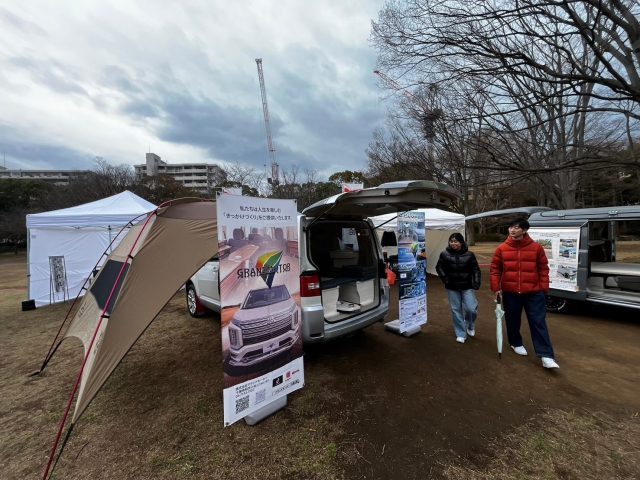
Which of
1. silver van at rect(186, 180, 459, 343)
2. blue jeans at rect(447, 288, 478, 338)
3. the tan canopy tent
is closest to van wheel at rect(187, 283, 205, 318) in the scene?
silver van at rect(186, 180, 459, 343)

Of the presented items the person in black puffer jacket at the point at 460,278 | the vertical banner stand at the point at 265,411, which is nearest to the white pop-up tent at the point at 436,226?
the person in black puffer jacket at the point at 460,278

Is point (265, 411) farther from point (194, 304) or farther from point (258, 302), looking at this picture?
point (194, 304)

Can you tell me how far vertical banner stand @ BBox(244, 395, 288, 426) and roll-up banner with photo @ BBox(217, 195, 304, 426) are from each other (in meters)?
0.13

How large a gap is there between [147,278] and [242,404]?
4.61ft

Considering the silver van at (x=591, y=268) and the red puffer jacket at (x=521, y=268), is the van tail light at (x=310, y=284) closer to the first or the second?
the red puffer jacket at (x=521, y=268)

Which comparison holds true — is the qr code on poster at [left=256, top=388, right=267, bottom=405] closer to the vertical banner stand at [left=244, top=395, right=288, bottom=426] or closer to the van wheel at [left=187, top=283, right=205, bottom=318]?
the vertical banner stand at [left=244, top=395, right=288, bottom=426]

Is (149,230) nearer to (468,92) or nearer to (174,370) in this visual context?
(174,370)

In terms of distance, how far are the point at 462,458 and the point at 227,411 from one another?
71.6 inches

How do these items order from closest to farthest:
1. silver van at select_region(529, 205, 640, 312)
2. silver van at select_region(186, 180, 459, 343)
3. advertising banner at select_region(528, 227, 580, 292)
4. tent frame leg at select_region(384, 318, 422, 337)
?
silver van at select_region(186, 180, 459, 343) → tent frame leg at select_region(384, 318, 422, 337) → silver van at select_region(529, 205, 640, 312) → advertising banner at select_region(528, 227, 580, 292)

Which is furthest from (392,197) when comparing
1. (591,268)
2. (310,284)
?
(591,268)

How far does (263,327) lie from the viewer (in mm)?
2594

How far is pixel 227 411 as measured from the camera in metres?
2.37

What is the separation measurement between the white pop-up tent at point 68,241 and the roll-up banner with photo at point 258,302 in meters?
6.04

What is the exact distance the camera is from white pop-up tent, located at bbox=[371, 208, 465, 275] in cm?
1001
